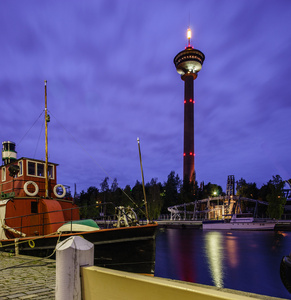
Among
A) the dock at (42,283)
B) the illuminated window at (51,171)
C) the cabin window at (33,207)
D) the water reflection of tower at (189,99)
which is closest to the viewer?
the dock at (42,283)

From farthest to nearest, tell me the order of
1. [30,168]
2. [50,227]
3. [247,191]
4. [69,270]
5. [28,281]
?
[247,191] → [30,168] → [50,227] → [28,281] → [69,270]

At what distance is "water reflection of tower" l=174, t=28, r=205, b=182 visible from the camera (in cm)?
10762

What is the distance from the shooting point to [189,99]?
381 feet

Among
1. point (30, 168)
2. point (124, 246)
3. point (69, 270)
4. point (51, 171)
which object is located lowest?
point (124, 246)

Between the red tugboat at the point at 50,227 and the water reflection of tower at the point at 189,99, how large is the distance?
300ft

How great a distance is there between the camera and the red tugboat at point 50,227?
37.4ft

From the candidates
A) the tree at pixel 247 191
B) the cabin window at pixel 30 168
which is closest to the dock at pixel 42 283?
the cabin window at pixel 30 168

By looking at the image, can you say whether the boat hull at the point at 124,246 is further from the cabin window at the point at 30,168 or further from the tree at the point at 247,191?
the tree at the point at 247,191

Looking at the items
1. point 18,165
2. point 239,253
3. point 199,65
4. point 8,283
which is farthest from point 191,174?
point 8,283

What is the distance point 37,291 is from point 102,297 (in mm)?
3920

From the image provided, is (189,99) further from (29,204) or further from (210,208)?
(29,204)

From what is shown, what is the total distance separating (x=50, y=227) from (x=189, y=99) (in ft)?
358

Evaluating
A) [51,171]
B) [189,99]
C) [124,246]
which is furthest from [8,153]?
[189,99]

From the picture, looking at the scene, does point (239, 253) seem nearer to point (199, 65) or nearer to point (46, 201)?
point (46, 201)
